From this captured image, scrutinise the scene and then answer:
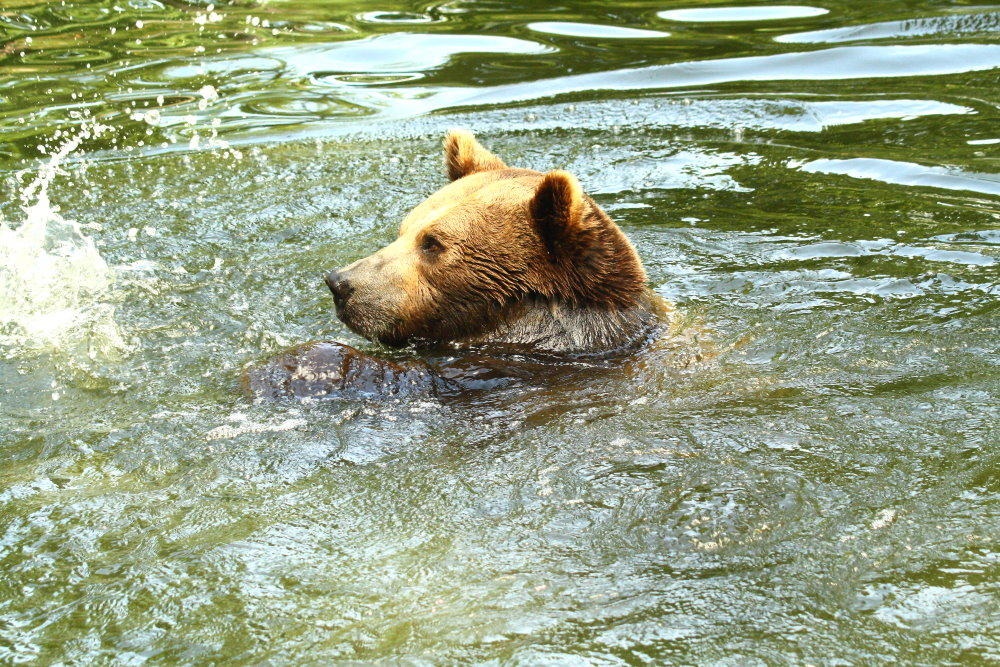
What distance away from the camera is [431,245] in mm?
5945

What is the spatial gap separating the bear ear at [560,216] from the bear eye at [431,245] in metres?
0.56

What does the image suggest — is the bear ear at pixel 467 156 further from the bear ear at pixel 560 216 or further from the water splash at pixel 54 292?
the water splash at pixel 54 292

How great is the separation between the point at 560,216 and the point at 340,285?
3.99 feet

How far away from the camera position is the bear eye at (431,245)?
591 centimetres

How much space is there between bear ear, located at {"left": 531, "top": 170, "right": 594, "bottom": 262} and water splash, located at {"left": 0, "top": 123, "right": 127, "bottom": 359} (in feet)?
7.95

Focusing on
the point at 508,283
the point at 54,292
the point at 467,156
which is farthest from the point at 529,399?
the point at 54,292

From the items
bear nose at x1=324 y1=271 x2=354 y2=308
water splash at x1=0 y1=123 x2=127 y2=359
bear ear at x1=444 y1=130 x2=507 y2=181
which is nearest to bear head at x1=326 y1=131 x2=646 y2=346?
bear nose at x1=324 y1=271 x2=354 y2=308

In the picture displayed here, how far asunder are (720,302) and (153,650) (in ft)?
14.0

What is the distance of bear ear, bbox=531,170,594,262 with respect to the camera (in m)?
5.46

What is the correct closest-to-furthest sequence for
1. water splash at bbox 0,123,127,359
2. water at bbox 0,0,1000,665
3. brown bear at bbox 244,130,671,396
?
water at bbox 0,0,1000,665, brown bear at bbox 244,130,671,396, water splash at bbox 0,123,127,359

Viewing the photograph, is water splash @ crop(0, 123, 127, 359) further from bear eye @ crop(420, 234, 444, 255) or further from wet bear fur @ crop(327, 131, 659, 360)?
bear eye @ crop(420, 234, 444, 255)

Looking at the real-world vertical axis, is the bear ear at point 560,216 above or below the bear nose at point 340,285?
above

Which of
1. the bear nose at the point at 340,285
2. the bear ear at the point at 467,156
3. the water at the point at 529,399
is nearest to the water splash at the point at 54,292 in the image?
the water at the point at 529,399

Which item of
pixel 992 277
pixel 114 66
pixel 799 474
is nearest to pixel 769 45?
pixel 992 277
